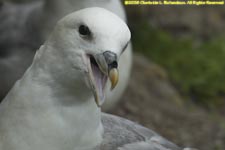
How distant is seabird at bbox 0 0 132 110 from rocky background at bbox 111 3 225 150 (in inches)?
31.3

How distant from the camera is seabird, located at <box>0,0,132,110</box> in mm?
4480

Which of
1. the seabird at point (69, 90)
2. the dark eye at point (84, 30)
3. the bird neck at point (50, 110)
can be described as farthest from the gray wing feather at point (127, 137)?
the dark eye at point (84, 30)

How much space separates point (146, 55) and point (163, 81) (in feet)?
1.91

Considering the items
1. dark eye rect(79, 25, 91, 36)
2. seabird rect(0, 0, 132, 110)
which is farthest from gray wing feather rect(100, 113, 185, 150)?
seabird rect(0, 0, 132, 110)

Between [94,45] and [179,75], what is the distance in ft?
11.5

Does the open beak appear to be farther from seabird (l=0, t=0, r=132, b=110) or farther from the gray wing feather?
seabird (l=0, t=0, r=132, b=110)

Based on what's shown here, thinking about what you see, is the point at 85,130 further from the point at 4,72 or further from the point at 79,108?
the point at 4,72

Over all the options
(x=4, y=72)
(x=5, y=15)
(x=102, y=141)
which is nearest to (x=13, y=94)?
(x=102, y=141)

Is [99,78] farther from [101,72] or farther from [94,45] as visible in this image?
[94,45]

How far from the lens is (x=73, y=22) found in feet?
9.77

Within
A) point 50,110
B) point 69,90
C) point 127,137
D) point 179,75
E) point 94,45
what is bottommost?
point 179,75

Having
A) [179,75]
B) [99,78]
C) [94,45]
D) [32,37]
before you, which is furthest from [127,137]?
[179,75]

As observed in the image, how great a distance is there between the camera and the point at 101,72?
2.91 meters

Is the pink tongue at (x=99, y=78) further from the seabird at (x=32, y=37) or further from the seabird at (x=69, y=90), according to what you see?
the seabird at (x=32, y=37)
